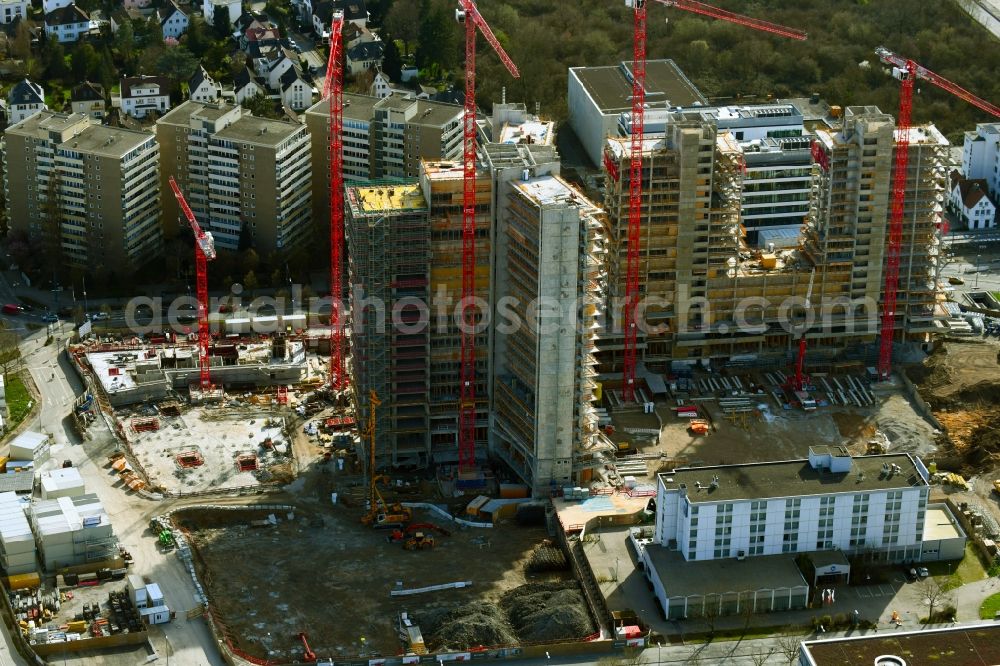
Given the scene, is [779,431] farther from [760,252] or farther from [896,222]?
[896,222]

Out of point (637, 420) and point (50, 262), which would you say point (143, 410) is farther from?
point (637, 420)

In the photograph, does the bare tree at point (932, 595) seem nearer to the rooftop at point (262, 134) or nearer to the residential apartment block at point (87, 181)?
the rooftop at point (262, 134)

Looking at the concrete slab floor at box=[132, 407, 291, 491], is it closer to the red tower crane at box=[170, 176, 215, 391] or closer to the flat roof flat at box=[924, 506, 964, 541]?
the red tower crane at box=[170, 176, 215, 391]

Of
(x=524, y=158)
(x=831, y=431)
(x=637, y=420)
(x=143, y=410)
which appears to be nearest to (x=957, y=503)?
(x=831, y=431)

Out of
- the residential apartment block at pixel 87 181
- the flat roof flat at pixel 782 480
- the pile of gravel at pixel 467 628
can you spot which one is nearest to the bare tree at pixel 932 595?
the flat roof flat at pixel 782 480

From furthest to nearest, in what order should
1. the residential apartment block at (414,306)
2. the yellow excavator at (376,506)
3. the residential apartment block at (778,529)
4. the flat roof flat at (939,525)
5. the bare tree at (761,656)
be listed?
the residential apartment block at (414,306) < the yellow excavator at (376,506) < the flat roof flat at (939,525) < the residential apartment block at (778,529) < the bare tree at (761,656)

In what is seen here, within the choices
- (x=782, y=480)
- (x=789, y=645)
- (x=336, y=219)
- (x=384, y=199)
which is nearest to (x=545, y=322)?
(x=384, y=199)
